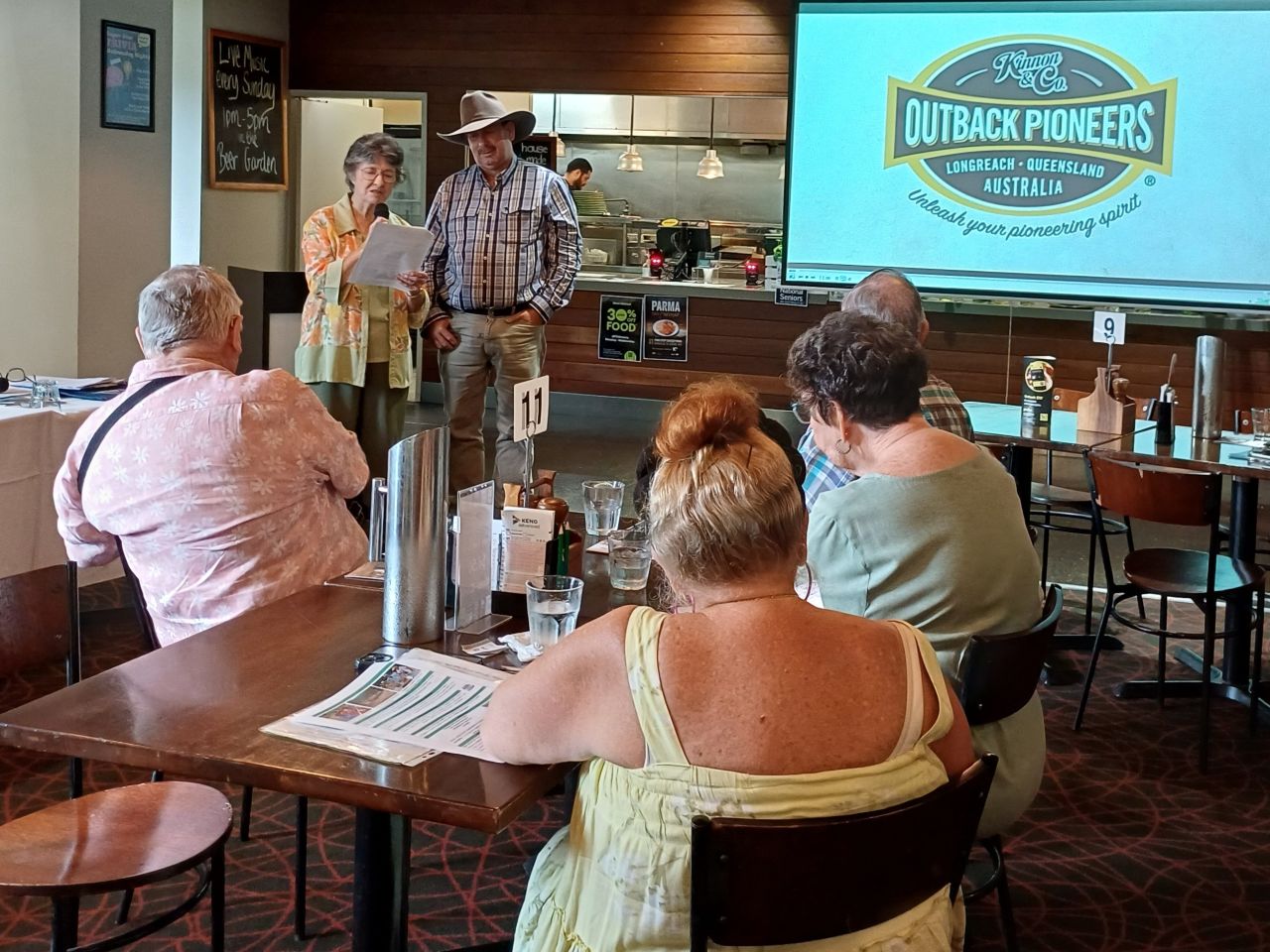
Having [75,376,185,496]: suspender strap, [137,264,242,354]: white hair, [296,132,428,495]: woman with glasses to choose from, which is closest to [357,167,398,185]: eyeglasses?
[296,132,428,495]: woman with glasses

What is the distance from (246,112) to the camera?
9805 mm

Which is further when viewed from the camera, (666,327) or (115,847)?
(666,327)

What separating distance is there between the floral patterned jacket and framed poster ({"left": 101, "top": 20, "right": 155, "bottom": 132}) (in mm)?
1539

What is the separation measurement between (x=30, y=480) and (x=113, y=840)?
2504mm

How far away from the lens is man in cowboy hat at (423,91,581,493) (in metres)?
6.25

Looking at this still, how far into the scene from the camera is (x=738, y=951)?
1.69 m

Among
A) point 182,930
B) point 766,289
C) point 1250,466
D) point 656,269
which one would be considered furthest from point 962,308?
point 182,930

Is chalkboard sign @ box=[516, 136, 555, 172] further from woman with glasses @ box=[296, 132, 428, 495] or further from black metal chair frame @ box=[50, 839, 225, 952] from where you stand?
black metal chair frame @ box=[50, 839, 225, 952]

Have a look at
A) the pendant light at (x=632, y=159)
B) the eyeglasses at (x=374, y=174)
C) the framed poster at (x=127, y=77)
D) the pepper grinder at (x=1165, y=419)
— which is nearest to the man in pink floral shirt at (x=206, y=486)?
the eyeglasses at (x=374, y=174)

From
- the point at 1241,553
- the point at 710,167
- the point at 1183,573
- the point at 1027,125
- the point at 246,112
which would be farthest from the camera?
the point at 710,167

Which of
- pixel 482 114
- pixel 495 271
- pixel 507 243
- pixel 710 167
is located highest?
pixel 710 167

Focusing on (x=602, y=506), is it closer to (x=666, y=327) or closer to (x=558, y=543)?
(x=558, y=543)

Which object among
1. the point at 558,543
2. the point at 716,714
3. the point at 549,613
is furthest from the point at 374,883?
the point at 716,714

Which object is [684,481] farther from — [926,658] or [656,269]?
[656,269]
